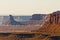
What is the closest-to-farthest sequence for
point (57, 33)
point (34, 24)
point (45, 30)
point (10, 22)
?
point (57, 33)
point (45, 30)
point (10, 22)
point (34, 24)

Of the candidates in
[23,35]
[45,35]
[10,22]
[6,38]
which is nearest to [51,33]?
[45,35]

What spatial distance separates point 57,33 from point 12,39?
178 inches

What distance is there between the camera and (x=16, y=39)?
28859mm

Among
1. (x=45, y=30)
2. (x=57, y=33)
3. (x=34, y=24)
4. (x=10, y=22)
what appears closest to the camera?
(x=57, y=33)

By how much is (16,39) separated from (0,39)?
1.63 meters

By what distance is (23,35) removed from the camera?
2905 centimetres

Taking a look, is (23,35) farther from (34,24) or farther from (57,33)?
(34,24)

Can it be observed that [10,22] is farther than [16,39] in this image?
Yes

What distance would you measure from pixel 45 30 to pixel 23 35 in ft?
8.50

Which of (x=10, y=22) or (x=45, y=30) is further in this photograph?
(x=10, y=22)

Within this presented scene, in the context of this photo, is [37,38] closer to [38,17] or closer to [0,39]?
[0,39]

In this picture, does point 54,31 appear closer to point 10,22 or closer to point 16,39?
point 16,39

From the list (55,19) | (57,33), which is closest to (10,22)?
(55,19)

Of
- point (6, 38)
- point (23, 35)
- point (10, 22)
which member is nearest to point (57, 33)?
point (23, 35)
